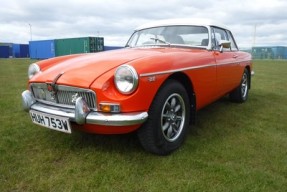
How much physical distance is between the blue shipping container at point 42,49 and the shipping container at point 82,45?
150 cm

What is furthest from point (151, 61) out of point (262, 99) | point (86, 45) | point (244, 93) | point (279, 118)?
point (86, 45)

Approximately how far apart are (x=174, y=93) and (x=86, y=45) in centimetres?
2472

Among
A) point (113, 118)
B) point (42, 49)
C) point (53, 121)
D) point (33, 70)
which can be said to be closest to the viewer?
point (113, 118)

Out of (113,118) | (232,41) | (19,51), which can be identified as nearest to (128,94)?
(113,118)

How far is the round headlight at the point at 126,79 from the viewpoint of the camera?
2.66 metres

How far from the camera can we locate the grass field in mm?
2506

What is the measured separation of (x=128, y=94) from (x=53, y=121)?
2.61 ft

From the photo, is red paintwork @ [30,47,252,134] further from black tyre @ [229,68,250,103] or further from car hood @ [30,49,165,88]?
black tyre @ [229,68,250,103]

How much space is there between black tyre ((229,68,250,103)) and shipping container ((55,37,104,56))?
21931 millimetres

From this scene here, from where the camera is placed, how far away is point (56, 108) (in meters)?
2.94

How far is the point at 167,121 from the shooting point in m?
3.15

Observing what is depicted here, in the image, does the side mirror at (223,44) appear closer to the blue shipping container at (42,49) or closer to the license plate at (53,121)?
the license plate at (53,121)

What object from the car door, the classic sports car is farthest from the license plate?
the car door

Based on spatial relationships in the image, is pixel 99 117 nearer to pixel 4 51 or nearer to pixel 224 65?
pixel 224 65
